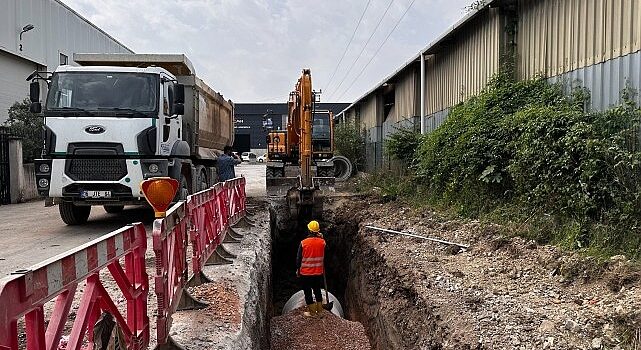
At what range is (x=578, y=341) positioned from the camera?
4.66 meters

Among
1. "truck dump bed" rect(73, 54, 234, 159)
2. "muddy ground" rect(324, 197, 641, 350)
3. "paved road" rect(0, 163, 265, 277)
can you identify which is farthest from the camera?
"truck dump bed" rect(73, 54, 234, 159)

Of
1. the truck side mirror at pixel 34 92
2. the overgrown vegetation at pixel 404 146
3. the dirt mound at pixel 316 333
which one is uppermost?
the truck side mirror at pixel 34 92

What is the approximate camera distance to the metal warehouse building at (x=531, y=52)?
24.5 feet

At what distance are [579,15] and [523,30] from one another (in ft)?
Result: 6.65

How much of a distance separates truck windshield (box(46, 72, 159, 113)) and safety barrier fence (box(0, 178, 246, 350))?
11.6ft

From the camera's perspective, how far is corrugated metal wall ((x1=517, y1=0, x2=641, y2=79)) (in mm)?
7326

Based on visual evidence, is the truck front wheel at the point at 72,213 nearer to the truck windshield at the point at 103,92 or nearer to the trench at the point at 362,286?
the truck windshield at the point at 103,92

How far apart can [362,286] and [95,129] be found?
5.43m

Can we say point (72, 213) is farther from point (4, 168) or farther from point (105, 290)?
point (105, 290)

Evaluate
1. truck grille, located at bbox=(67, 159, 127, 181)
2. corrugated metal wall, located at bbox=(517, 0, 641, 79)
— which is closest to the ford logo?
truck grille, located at bbox=(67, 159, 127, 181)

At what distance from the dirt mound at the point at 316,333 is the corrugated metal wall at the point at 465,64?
5.85 metres

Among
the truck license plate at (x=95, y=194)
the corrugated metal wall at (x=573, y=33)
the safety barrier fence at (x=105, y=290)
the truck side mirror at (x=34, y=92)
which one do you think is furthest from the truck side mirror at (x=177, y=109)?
the corrugated metal wall at (x=573, y=33)

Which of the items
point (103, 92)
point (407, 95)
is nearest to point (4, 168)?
point (103, 92)

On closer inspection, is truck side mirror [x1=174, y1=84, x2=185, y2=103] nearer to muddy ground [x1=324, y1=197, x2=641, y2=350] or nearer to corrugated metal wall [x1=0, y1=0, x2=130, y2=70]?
muddy ground [x1=324, y1=197, x2=641, y2=350]
